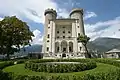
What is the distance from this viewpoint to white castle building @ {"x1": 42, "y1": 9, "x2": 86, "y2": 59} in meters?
77.6

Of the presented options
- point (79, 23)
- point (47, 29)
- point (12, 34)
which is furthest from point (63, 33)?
point (12, 34)

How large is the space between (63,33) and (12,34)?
108 feet

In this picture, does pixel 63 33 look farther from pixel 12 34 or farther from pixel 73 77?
pixel 73 77

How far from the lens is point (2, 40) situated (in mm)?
54531

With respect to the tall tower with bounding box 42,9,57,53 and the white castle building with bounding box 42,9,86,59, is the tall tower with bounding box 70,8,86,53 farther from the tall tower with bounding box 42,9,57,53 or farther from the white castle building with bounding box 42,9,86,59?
the tall tower with bounding box 42,9,57,53

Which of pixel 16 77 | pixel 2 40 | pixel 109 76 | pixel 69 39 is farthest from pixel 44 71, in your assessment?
pixel 69 39

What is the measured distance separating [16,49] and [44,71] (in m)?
44.3

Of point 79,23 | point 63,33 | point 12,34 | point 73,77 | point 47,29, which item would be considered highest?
point 79,23

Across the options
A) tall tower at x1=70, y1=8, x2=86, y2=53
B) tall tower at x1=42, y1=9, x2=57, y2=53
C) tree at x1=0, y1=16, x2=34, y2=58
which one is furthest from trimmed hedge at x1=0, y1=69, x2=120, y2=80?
tall tower at x1=42, y1=9, x2=57, y2=53

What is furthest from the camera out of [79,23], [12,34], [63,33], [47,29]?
[63,33]

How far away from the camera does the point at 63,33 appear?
83375 millimetres

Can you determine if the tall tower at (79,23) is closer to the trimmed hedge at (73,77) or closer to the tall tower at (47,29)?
the tall tower at (47,29)

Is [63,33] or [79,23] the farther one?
[63,33]

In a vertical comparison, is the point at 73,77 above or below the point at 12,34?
below
